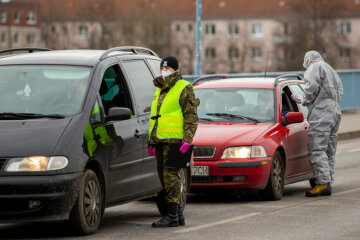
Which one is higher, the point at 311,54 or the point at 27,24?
the point at 311,54

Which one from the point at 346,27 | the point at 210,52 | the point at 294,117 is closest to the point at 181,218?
the point at 294,117

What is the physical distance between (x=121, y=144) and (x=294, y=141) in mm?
3807

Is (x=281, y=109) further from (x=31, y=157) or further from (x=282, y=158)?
(x=31, y=157)

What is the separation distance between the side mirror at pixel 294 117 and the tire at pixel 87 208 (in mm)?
3945

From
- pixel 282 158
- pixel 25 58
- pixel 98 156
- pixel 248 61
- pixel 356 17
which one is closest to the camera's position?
pixel 98 156

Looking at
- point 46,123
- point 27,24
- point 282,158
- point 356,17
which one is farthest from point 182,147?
point 27,24

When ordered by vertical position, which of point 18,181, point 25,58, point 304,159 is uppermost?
point 25,58

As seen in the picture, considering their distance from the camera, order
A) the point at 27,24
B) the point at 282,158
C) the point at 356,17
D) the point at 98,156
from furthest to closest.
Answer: the point at 27,24 → the point at 356,17 → the point at 282,158 → the point at 98,156

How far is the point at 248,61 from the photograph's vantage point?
4865 inches

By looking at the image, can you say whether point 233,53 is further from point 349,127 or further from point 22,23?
point 349,127

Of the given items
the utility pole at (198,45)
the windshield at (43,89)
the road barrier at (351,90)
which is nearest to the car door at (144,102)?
the windshield at (43,89)

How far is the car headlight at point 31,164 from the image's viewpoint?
821cm

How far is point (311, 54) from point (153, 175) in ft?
11.1

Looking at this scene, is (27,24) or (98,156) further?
(27,24)
